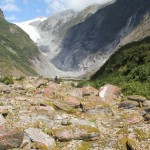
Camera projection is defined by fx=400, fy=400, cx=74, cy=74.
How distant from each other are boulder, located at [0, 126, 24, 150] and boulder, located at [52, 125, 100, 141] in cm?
242

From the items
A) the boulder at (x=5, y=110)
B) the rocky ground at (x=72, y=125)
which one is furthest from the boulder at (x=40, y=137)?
the boulder at (x=5, y=110)

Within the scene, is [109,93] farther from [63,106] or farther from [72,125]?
[72,125]

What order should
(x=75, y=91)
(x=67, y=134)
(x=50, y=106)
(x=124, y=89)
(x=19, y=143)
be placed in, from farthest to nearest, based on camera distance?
(x=124, y=89)
(x=75, y=91)
(x=50, y=106)
(x=67, y=134)
(x=19, y=143)

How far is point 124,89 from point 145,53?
25804mm

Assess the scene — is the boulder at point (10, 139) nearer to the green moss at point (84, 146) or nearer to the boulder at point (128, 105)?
the green moss at point (84, 146)

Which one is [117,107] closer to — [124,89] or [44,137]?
[44,137]

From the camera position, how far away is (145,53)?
7394 centimetres

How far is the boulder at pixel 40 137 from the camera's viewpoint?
22953 mm

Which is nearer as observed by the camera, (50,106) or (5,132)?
(5,132)

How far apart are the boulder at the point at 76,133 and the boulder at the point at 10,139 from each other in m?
2.42

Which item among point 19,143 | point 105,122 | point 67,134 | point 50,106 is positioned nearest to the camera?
point 19,143

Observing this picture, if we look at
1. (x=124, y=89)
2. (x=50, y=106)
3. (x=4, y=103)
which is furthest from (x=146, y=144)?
(x=124, y=89)

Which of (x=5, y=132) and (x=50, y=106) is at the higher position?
(x=50, y=106)

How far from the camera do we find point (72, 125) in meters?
25.4
